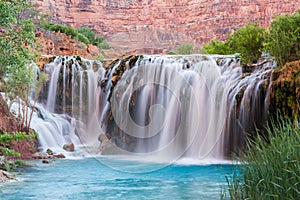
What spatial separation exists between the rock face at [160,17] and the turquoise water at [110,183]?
1647 inches

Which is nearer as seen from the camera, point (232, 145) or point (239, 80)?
point (232, 145)

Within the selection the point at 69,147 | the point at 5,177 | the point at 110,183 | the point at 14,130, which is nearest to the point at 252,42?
the point at 69,147

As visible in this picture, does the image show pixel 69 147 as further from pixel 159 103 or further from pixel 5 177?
pixel 5 177

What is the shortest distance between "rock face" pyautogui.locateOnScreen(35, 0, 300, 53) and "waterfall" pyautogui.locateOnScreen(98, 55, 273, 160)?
35.2 m

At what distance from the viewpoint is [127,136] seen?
1778 cm

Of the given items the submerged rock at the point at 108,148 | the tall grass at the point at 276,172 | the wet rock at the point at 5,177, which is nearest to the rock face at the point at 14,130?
the submerged rock at the point at 108,148

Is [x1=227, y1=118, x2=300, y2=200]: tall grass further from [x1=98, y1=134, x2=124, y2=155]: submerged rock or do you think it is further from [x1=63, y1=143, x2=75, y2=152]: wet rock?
[x1=98, y1=134, x2=124, y2=155]: submerged rock

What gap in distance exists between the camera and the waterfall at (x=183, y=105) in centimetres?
1452

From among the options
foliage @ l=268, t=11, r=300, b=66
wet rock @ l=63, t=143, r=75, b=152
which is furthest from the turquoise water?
foliage @ l=268, t=11, r=300, b=66

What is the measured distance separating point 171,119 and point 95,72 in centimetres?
607

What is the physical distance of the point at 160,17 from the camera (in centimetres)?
6106

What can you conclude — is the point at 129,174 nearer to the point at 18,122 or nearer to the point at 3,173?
the point at 3,173

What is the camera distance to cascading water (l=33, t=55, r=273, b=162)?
48.2 ft

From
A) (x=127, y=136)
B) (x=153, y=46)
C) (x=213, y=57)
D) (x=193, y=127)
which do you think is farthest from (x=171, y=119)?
(x=153, y=46)
